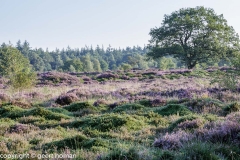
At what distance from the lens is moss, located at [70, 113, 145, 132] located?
27.3 feet

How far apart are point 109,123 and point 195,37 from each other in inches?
1394

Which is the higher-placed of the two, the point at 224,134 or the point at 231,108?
the point at 224,134

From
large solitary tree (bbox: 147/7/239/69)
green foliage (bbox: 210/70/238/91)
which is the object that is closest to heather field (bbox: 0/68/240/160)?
green foliage (bbox: 210/70/238/91)

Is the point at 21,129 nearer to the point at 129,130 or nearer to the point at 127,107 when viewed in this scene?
the point at 129,130

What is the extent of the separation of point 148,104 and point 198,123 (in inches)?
206

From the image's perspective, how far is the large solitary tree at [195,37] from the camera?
3900 centimetres

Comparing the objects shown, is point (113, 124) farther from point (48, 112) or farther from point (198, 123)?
point (48, 112)

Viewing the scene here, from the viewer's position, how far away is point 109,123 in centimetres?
845

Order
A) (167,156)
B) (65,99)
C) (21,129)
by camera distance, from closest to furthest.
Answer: (167,156) < (21,129) < (65,99)

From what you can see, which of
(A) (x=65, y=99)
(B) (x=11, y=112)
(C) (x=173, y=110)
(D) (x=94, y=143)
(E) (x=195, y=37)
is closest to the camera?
(D) (x=94, y=143)

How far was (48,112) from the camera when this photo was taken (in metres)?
10.4

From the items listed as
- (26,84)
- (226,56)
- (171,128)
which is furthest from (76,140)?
(226,56)

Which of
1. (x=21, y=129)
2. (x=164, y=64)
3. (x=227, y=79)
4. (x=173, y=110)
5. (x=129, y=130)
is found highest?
(x=164, y=64)

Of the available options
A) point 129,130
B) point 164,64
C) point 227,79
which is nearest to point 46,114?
point 129,130
